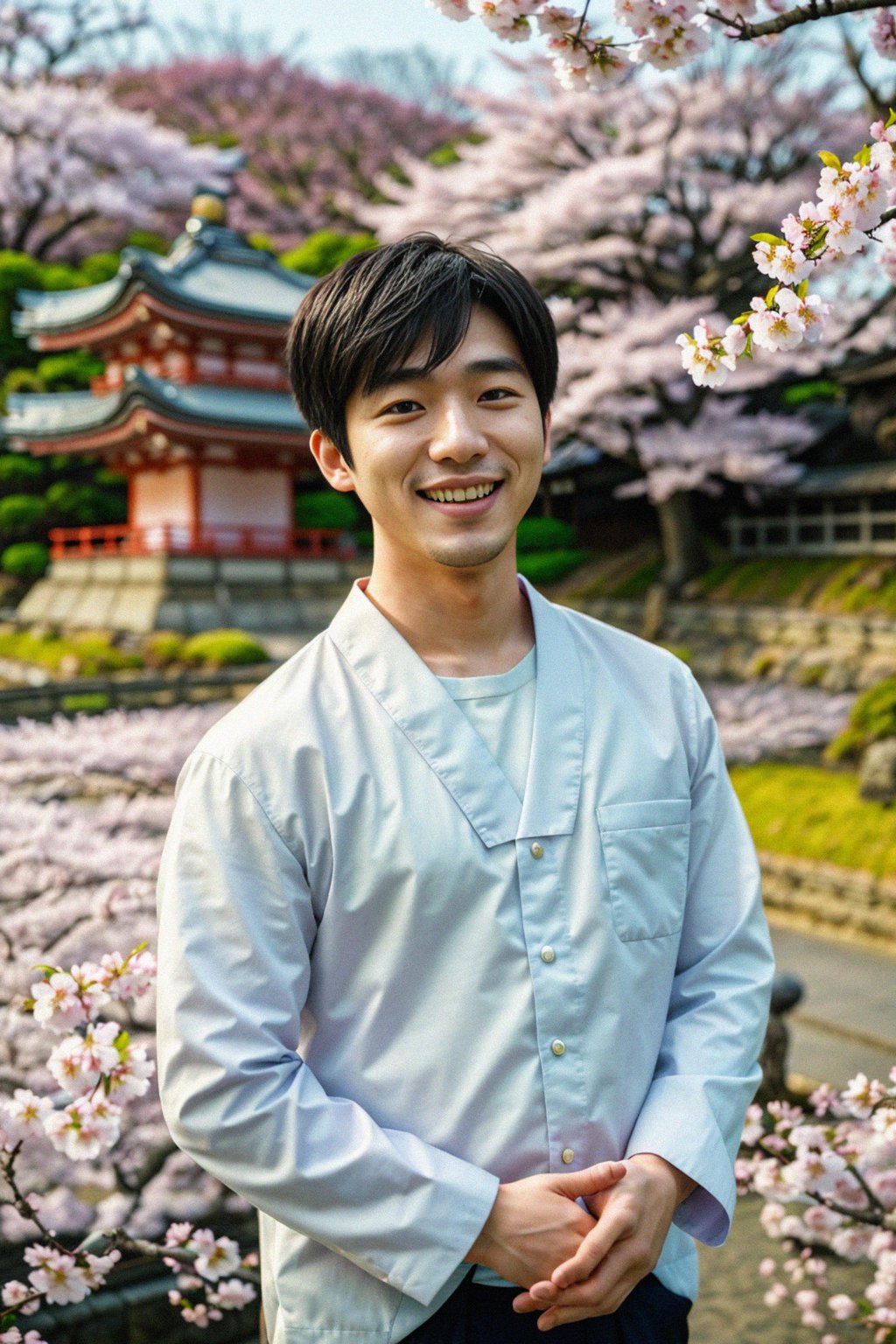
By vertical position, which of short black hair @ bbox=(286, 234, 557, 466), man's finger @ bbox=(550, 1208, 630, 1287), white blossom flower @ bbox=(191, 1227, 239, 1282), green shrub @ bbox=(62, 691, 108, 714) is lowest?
green shrub @ bbox=(62, 691, 108, 714)

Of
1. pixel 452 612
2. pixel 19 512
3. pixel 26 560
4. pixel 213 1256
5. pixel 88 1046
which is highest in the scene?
pixel 452 612

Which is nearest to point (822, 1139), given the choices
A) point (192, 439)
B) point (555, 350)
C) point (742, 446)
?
point (555, 350)

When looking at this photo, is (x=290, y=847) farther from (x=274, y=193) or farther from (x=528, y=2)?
(x=274, y=193)

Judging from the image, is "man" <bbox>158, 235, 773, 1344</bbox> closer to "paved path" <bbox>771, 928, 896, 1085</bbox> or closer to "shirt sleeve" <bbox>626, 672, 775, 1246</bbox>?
"shirt sleeve" <bbox>626, 672, 775, 1246</bbox>

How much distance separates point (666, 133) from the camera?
1273 cm

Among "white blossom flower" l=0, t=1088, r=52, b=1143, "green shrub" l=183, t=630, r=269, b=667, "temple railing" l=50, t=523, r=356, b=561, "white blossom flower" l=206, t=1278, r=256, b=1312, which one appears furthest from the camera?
"temple railing" l=50, t=523, r=356, b=561

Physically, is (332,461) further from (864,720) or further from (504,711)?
(864,720)

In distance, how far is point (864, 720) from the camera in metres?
9.45

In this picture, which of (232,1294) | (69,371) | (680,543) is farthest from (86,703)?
(232,1294)

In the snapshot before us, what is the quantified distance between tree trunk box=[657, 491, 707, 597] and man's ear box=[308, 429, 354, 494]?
13.5 meters

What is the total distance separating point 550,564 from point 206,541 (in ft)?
16.1

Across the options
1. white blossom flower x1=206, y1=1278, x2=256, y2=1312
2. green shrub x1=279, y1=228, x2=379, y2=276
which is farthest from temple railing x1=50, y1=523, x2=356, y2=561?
white blossom flower x1=206, y1=1278, x2=256, y2=1312

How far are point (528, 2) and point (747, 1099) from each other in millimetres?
1652

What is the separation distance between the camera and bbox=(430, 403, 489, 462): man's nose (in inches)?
51.6
